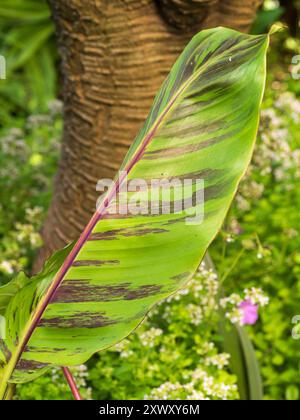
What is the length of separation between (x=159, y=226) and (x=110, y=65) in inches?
28.6

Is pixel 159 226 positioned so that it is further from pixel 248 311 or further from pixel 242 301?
pixel 248 311

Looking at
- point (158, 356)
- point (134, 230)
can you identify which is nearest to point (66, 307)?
point (134, 230)

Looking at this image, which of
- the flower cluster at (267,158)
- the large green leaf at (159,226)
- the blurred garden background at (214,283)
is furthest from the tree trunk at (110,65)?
the large green leaf at (159,226)

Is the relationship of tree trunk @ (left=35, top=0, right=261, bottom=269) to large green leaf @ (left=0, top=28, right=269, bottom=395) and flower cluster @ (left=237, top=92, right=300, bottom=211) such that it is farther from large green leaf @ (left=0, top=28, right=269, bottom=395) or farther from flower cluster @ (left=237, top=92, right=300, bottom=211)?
large green leaf @ (left=0, top=28, right=269, bottom=395)

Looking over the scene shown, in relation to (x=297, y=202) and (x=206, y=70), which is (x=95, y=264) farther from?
(x=297, y=202)

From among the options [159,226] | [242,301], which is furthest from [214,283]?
[159,226]

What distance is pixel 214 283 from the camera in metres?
1.65

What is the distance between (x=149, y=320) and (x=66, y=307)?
0.72 meters

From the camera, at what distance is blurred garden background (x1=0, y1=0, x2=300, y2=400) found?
1.60 m

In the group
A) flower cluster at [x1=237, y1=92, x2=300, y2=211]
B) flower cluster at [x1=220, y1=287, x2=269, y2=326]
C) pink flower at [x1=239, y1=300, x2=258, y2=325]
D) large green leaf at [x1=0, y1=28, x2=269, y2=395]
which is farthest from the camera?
flower cluster at [x1=237, y1=92, x2=300, y2=211]

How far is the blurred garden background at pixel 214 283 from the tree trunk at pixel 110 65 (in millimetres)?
224

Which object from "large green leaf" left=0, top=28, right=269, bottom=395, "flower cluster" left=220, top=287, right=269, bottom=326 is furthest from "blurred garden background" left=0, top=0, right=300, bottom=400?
"large green leaf" left=0, top=28, right=269, bottom=395

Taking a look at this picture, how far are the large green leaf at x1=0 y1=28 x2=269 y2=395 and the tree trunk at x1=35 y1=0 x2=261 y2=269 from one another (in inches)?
19.0

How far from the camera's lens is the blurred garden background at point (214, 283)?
1603 mm
